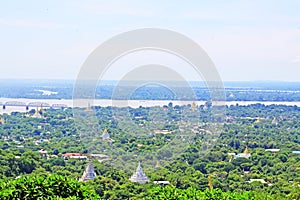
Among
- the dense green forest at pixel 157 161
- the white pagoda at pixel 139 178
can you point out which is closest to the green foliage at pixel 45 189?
the dense green forest at pixel 157 161

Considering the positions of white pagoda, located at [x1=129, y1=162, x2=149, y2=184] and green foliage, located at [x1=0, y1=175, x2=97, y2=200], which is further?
white pagoda, located at [x1=129, y1=162, x2=149, y2=184]

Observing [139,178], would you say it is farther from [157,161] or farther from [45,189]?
[45,189]

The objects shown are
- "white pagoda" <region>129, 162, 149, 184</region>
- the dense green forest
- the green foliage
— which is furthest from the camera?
"white pagoda" <region>129, 162, 149, 184</region>

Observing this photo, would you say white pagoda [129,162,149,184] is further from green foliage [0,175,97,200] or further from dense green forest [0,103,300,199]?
green foliage [0,175,97,200]

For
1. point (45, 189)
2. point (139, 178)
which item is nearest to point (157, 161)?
point (139, 178)

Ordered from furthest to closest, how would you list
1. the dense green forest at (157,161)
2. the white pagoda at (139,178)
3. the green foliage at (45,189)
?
the white pagoda at (139,178) → the dense green forest at (157,161) → the green foliage at (45,189)

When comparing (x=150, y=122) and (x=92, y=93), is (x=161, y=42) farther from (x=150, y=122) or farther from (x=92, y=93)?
(x=150, y=122)

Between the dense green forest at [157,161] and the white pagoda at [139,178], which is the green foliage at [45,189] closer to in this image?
the dense green forest at [157,161]

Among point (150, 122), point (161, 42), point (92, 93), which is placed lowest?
point (150, 122)

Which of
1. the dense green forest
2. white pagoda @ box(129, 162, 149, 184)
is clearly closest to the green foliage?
the dense green forest

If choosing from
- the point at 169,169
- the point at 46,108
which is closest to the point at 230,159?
the point at 169,169

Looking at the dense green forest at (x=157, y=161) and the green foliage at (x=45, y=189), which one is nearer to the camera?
the green foliage at (x=45, y=189)
